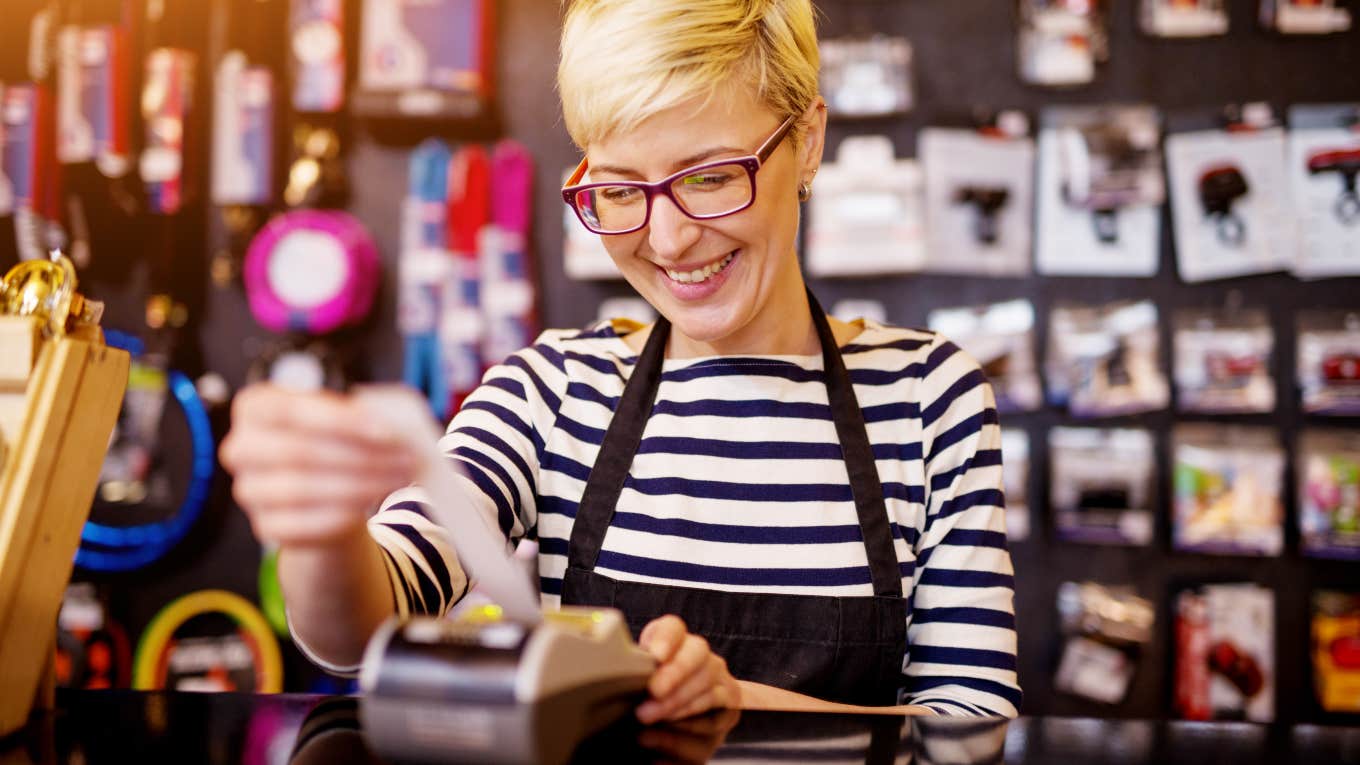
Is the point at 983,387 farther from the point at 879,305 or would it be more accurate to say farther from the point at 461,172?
the point at 461,172

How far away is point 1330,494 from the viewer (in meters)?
2.72

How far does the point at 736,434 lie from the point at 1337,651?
2167mm

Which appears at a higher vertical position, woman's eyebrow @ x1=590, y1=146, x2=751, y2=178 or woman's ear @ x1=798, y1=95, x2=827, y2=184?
woman's ear @ x1=798, y1=95, x2=827, y2=184

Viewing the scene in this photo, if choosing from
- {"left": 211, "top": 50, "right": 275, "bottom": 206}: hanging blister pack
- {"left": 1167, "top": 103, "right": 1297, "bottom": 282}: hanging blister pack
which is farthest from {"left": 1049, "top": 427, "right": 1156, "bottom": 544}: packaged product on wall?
{"left": 211, "top": 50, "right": 275, "bottom": 206}: hanging blister pack

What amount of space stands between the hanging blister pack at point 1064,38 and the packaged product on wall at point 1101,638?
1.40 m

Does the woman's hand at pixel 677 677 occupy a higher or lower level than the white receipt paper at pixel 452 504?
lower

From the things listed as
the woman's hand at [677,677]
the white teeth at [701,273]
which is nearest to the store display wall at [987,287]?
the white teeth at [701,273]

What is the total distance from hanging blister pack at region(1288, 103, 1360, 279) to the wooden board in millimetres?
2874

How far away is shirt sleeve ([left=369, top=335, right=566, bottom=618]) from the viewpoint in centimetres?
108

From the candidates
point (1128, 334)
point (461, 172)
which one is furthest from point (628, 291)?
point (1128, 334)

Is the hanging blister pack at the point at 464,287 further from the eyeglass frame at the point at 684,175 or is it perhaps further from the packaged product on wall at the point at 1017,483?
the eyeglass frame at the point at 684,175

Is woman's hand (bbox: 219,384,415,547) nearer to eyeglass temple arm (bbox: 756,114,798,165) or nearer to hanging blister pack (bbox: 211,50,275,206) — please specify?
eyeglass temple arm (bbox: 756,114,798,165)

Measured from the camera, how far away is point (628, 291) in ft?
9.83

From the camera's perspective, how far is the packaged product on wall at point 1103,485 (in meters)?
2.78
